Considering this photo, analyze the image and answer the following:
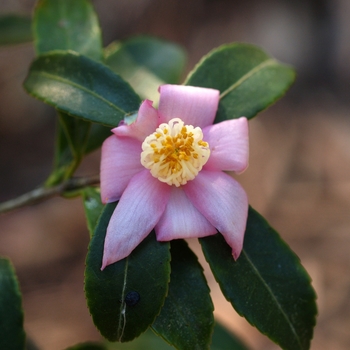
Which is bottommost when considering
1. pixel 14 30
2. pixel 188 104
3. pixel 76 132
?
pixel 76 132

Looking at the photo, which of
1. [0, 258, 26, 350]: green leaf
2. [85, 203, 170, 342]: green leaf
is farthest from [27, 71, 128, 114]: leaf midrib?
[0, 258, 26, 350]: green leaf

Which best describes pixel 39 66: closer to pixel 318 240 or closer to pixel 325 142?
pixel 318 240

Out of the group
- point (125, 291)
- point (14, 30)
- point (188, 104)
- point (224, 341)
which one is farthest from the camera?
point (224, 341)

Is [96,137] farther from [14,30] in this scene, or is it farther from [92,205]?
[14,30]

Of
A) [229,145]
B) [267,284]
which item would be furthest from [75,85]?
[267,284]

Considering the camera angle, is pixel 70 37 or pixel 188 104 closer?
pixel 188 104

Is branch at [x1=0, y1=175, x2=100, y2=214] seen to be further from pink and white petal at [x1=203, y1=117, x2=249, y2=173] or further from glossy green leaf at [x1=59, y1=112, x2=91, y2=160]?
pink and white petal at [x1=203, y1=117, x2=249, y2=173]

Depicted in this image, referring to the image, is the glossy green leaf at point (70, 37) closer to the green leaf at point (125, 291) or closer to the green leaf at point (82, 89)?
the green leaf at point (82, 89)
